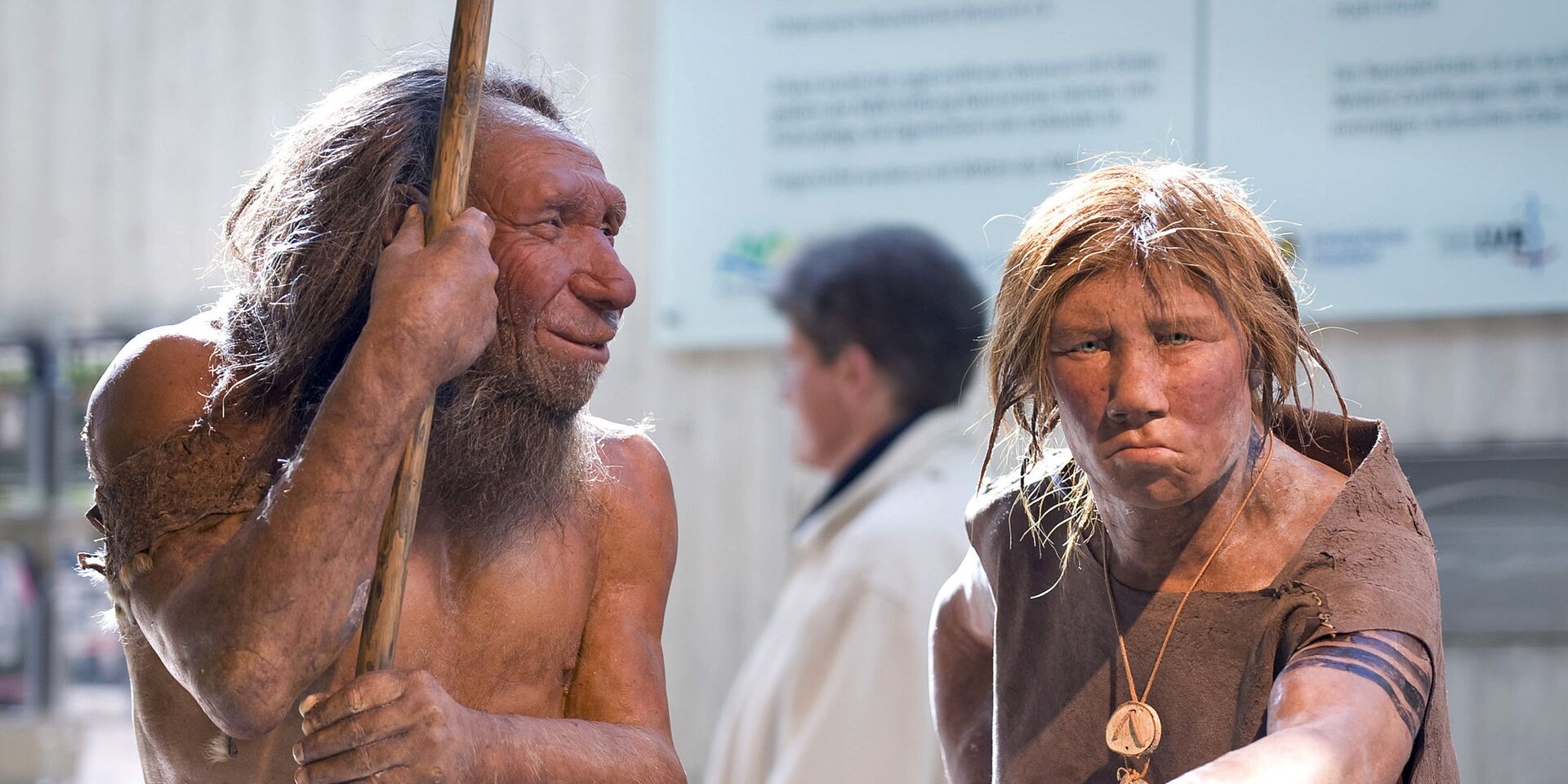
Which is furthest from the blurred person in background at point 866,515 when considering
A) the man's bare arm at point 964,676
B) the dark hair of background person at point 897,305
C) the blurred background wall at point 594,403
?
the man's bare arm at point 964,676

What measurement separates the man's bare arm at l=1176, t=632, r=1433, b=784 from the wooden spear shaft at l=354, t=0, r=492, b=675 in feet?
2.50

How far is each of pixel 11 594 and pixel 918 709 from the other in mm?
3581

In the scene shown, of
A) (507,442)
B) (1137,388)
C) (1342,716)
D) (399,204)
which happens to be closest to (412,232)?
(399,204)

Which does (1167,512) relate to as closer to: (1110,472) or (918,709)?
(1110,472)

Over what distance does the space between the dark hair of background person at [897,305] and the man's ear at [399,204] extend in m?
1.97

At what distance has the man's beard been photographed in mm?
1699

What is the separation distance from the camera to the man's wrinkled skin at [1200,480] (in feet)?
4.40

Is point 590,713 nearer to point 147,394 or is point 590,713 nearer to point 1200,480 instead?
point 147,394

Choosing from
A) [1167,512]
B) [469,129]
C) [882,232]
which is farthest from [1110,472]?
[882,232]

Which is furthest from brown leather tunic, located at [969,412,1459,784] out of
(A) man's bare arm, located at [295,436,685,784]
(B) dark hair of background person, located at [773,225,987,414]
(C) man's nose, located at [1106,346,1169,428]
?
(B) dark hair of background person, located at [773,225,987,414]

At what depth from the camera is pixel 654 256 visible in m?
4.80

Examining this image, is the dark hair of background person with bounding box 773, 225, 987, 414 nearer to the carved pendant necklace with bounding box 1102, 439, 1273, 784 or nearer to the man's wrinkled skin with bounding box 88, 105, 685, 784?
the man's wrinkled skin with bounding box 88, 105, 685, 784

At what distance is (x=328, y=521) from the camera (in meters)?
1.44

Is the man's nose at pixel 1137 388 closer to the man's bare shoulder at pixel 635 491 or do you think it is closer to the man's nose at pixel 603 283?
the man's nose at pixel 603 283
